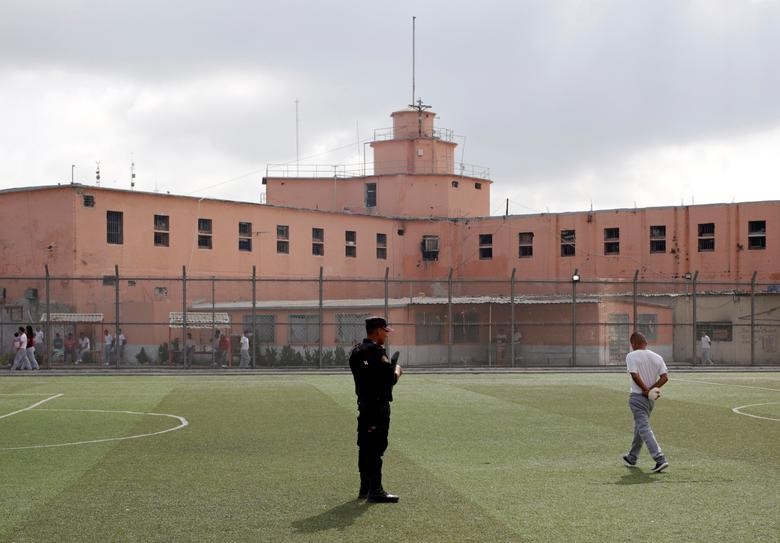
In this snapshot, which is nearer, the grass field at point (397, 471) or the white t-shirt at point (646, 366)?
the grass field at point (397, 471)

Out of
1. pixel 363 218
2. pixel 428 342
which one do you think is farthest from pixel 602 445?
pixel 363 218

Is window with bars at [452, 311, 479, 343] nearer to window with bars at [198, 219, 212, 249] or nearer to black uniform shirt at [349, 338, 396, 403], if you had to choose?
window with bars at [198, 219, 212, 249]

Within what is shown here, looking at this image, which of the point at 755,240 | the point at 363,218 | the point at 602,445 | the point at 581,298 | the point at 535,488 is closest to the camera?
the point at 535,488

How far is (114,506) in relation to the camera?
40.2 ft

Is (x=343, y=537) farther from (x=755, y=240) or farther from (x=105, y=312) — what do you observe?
(x=755, y=240)

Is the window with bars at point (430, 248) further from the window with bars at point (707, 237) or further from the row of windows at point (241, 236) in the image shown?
the window with bars at point (707, 237)

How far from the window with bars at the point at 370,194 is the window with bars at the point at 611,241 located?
1989cm

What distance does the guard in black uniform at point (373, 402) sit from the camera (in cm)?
1224

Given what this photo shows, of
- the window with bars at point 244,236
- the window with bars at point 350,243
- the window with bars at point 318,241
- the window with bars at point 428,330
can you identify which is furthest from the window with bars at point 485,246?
the window with bars at point 428,330

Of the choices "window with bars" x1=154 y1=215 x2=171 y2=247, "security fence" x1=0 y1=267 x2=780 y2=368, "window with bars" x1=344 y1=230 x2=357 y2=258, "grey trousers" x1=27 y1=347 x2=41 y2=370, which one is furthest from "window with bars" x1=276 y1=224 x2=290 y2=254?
"grey trousers" x1=27 y1=347 x2=41 y2=370

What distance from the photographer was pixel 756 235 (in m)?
61.7

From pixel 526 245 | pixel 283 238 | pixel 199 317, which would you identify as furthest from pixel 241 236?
pixel 526 245

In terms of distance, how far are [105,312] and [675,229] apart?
3131 cm

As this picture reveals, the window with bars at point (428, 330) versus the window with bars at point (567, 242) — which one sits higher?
the window with bars at point (567, 242)
